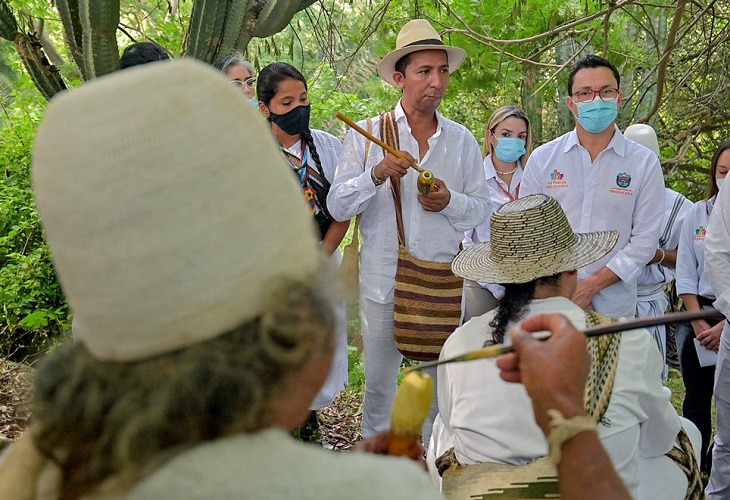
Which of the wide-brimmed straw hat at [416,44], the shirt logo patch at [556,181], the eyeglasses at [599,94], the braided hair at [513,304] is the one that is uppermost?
the wide-brimmed straw hat at [416,44]

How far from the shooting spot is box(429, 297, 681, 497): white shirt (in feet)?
8.68

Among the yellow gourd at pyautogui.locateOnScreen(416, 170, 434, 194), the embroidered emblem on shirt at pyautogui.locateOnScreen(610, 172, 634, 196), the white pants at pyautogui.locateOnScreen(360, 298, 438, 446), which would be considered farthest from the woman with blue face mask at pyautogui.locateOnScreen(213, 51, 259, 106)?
the embroidered emblem on shirt at pyautogui.locateOnScreen(610, 172, 634, 196)

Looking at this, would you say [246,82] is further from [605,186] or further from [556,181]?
[605,186]

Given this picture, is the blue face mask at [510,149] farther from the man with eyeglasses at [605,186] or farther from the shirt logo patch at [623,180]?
the shirt logo patch at [623,180]

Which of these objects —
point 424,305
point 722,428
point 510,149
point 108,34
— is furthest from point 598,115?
point 108,34

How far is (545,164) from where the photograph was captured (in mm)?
4969

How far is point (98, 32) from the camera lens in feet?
15.8

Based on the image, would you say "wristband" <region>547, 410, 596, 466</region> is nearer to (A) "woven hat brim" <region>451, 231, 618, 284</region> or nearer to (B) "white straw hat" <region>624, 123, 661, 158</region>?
(A) "woven hat brim" <region>451, 231, 618, 284</region>

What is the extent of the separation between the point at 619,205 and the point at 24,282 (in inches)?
174

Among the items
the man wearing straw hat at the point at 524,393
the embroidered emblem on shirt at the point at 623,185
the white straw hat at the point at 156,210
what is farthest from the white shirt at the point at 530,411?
the embroidered emblem on shirt at the point at 623,185

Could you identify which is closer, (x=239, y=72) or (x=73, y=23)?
(x=239, y=72)

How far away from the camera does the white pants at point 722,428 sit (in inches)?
165

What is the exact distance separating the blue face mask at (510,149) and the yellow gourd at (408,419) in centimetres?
443

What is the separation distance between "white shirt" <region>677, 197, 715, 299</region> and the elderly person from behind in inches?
173
